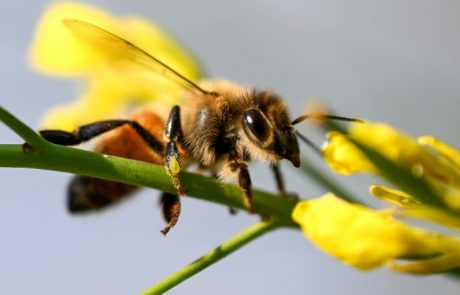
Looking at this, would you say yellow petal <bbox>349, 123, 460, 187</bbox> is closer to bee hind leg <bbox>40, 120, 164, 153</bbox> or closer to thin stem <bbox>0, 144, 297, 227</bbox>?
thin stem <bbox>0, 144, 297, 227</bbox>

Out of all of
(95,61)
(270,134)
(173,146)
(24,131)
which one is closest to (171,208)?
(173,146)

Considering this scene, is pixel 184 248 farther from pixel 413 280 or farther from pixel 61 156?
pixel 61 156

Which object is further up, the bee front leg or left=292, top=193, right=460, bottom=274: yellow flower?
the bee front leg

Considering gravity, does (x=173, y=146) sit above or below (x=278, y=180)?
above

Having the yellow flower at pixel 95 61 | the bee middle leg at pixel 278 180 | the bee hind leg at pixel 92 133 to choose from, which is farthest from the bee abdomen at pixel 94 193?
the yellow flower at pixel 95 61

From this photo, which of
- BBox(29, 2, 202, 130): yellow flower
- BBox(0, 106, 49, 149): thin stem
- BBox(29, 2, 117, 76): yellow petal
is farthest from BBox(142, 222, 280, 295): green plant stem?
BBox(29, 2, 117, 76): yellow petal

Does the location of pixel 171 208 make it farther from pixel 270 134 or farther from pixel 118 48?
pixel 118 48
